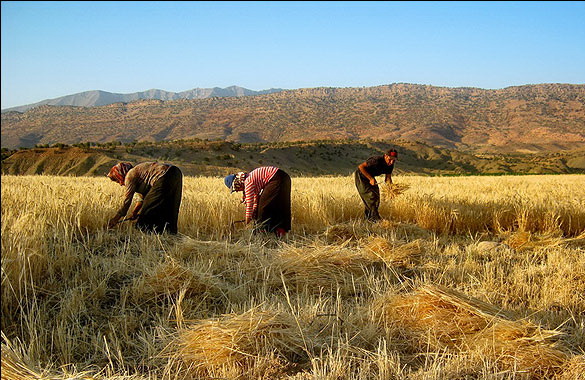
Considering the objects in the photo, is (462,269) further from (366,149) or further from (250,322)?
(366,149)

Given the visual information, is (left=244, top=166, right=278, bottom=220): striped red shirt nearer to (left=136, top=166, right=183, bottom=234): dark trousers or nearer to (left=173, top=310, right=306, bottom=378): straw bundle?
(left=136, top=166, right=183, bottom=234): dark trousers

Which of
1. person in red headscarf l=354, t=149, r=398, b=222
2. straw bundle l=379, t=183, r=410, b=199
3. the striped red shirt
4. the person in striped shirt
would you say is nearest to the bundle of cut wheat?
the person in striped shirt

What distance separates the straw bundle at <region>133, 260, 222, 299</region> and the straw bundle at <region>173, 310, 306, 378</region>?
26.8 inches

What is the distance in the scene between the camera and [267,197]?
5723 mm

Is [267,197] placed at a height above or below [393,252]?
above

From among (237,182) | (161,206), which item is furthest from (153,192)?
(237,182)

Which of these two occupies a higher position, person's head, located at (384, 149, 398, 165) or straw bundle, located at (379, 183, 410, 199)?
person's head, located at (384, 149, 398, 165)

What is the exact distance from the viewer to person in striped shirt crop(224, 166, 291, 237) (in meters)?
5.70

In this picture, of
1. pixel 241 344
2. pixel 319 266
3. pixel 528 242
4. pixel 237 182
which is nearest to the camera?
pixel 241 344

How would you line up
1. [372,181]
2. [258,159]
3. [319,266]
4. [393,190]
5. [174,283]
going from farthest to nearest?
1. [258,159]
2. [393,190]
3. [372,181]
4. [319,266]
5. [174,283]

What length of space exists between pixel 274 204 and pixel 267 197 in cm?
14

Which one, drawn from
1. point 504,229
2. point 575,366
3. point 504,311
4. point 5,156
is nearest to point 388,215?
point 504,229

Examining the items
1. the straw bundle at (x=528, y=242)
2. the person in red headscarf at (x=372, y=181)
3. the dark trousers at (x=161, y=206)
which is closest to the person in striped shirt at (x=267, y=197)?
the dark trousers at (x=161, y=206)

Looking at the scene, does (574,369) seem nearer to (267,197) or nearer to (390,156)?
(267,197)
